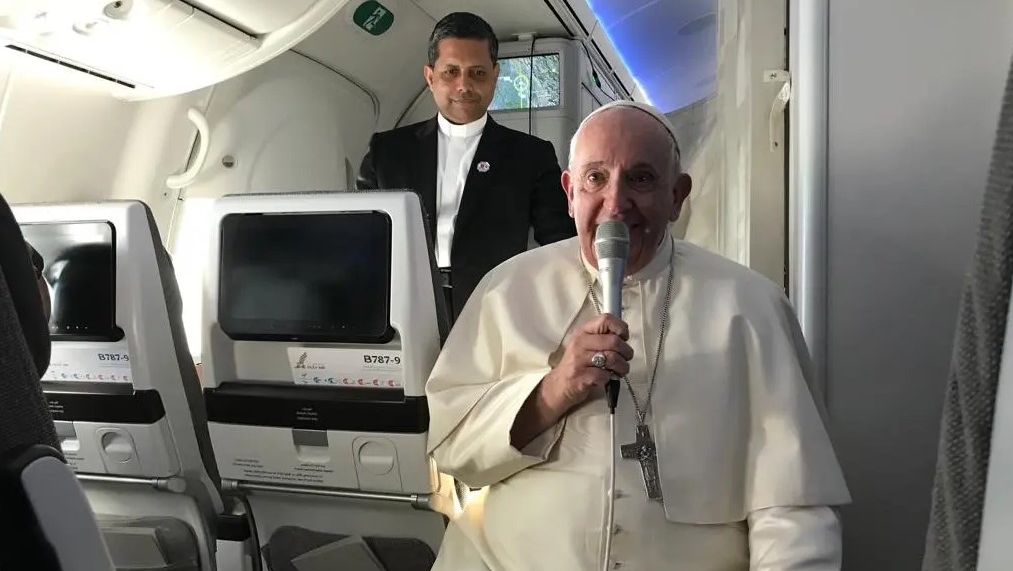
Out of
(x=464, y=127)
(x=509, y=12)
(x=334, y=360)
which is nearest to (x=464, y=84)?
(x=464, y=127)

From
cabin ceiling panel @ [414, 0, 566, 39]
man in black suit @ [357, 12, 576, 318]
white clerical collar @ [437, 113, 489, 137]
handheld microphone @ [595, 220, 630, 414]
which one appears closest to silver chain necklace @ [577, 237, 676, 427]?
handheld microphone @ [595, 220, 630, 414]

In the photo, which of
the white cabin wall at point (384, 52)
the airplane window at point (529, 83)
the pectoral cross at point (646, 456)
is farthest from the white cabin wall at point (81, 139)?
the pectoral cross at point (646, 456)

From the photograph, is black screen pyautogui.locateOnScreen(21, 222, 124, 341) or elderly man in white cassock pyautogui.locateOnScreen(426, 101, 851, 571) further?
black screen pyautogui.locateOnScreen(21, 222, 124, 341)

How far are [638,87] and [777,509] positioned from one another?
6.80 metres

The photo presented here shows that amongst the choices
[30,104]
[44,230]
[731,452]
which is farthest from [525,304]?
[30,104]

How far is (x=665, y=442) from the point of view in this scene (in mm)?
1692

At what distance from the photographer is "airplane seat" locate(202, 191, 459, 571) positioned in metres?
1.91

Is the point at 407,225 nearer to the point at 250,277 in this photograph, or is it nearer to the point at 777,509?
the point at 250,277

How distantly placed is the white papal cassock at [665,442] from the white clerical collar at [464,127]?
1.14 m

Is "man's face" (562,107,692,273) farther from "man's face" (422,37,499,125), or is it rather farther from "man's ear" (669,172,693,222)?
"man's face" (422,37,499,125)

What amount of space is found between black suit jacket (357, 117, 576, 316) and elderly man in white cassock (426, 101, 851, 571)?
0.84 metres

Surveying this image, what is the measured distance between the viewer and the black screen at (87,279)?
6.72 ft

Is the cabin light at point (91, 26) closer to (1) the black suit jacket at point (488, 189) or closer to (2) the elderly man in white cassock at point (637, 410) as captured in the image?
(1) the black suit jacket at point (488, 189)

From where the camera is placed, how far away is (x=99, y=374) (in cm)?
212
